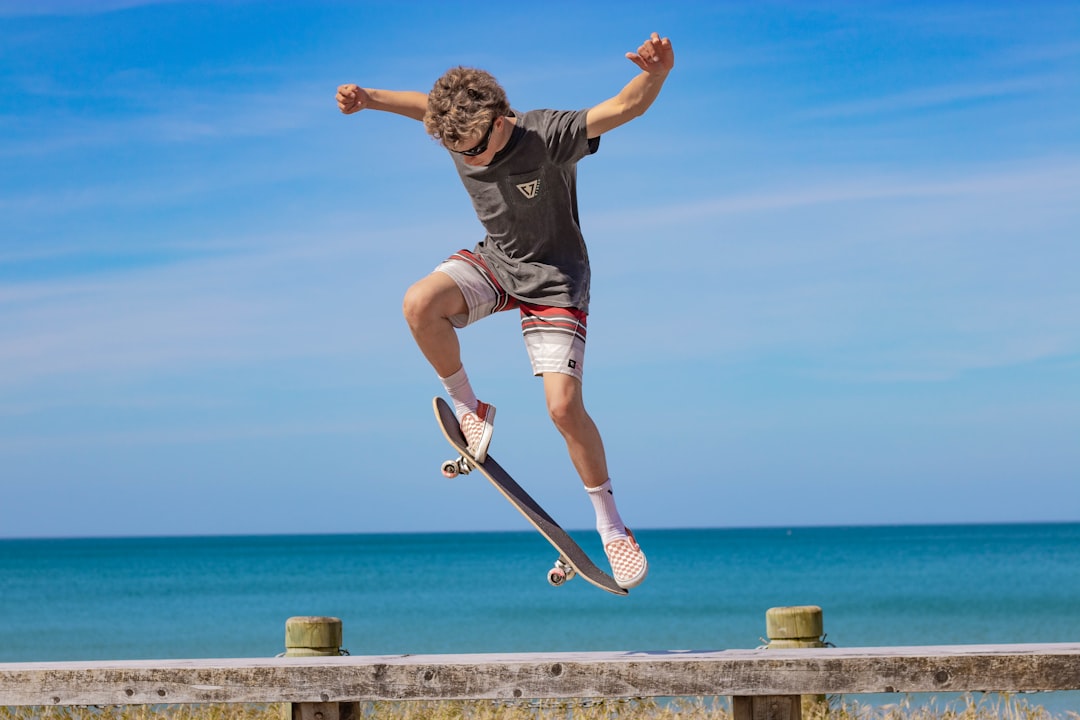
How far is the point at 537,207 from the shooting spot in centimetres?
570

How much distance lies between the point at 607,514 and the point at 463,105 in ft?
7.05

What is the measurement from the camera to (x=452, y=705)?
7957 mm

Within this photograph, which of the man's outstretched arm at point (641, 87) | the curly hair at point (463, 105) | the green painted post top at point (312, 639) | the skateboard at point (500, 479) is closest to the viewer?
the man's outstretched arm at point (641, 87)

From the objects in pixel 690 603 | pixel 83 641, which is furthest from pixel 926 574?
pixel 83 641

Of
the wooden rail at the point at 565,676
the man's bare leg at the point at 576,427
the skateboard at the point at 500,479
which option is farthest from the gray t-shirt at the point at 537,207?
the wooden rail at the point at 565,676

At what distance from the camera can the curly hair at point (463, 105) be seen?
5.50 meters

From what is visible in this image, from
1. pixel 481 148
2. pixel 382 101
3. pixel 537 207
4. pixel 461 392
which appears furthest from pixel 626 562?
pixel 382 101

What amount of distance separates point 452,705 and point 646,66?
467 cm

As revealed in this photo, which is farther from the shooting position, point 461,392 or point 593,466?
point 461,392

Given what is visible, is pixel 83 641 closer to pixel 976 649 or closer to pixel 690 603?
pixel 690 603

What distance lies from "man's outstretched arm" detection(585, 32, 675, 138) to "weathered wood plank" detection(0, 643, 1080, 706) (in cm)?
236

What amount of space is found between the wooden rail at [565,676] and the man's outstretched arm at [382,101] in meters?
2.63

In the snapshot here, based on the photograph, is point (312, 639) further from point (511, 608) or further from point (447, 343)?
point (511, 608)

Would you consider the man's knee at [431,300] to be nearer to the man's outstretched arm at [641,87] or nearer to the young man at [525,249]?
the young man at [525,249]
